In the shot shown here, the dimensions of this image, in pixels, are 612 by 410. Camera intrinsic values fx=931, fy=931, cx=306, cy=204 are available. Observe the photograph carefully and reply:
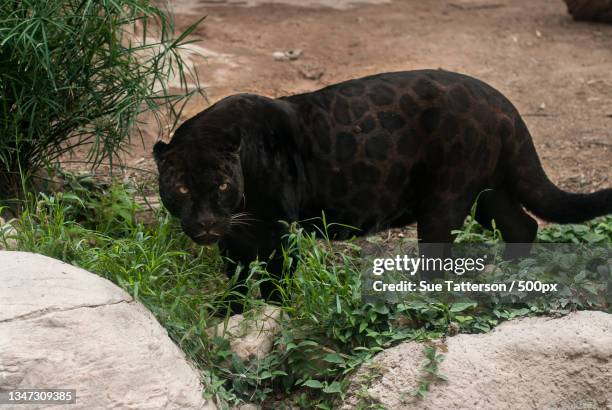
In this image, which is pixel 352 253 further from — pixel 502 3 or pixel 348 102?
pixel 502 3

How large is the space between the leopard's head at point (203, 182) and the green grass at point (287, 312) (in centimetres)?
28

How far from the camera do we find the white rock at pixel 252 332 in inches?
183

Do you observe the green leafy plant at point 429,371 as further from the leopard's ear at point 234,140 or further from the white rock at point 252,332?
the leopard's ear at point 234,140

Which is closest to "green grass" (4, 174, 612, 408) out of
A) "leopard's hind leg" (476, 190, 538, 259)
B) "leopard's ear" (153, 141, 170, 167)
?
"leopard's ear" (153, 141, 170, 167)

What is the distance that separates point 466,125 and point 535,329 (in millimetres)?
1225

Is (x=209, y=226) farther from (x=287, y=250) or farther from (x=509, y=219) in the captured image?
(x=509, y=219)

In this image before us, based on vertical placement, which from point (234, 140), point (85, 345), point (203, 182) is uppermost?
point (234, 140)

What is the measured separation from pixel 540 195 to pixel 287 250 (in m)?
1.53

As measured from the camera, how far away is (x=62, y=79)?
5.61 m

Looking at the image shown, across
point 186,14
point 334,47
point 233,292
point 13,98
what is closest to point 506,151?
point 233,292

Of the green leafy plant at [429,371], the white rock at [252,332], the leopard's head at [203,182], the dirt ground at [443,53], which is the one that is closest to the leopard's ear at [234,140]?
the leopard's head at [203,182]

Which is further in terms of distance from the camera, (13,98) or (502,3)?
(502,3)

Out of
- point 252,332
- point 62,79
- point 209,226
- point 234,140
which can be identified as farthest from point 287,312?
point 62,79

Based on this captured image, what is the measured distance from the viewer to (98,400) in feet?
12.5
